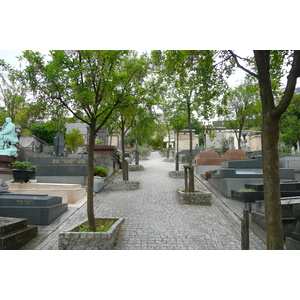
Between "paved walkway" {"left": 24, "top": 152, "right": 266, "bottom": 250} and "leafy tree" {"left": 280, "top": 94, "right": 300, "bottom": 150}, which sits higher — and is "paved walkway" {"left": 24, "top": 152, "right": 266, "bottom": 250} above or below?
below

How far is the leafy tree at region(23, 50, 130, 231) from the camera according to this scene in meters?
6.28

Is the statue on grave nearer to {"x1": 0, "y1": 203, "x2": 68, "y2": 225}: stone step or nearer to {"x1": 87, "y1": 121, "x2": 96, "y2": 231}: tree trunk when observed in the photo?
{"x1": 0, "y1": 203, "x2": 68, "y2": 225}: stone step

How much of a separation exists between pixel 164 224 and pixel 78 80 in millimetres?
4921

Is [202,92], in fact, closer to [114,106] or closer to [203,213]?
[114,106]

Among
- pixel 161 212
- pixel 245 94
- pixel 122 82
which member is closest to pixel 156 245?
pixel 161 212

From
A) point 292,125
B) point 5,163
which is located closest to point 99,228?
point 5,163

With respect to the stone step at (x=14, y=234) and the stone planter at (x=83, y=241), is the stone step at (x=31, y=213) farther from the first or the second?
the stone planter at (x=83, y=241)

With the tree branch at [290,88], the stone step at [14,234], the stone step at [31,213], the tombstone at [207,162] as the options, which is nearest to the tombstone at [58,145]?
the tombstone at [207,162]

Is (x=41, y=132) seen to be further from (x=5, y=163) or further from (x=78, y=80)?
(x=78, y=80)

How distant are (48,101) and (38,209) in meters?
3.22

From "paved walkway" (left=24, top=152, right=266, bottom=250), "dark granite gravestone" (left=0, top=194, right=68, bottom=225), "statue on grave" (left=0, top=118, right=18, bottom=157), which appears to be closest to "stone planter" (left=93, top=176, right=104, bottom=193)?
"paved walkway" (left=24, top=152, right=266, bottom=250)

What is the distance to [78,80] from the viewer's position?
6934 millimetres

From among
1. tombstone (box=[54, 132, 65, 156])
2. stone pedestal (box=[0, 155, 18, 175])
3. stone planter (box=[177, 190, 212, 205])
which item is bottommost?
stone planter (box=[177, 190, 212, 205])

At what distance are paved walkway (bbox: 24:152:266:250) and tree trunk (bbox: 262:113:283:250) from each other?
7.18 ft
